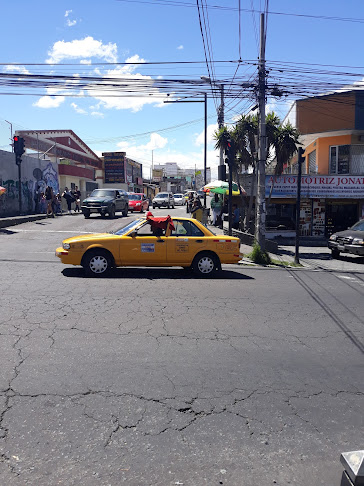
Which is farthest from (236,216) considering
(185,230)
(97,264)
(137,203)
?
(137,203)

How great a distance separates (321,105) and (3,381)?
1990cm

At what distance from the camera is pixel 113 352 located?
15.9 ft

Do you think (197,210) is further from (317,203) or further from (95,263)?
(95,263)

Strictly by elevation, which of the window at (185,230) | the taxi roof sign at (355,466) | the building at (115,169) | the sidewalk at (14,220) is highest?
the building at (115,169)

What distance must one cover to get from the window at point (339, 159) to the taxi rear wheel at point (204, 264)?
13.2 meters

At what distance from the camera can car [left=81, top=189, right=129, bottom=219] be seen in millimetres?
23609

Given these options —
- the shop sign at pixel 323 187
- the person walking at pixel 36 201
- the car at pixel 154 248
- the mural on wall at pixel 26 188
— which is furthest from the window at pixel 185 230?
the person walking at pixel 36 201

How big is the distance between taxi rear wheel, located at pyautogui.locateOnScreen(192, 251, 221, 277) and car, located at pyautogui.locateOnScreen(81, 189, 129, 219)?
1485 cm

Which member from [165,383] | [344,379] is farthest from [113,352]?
[344,379]

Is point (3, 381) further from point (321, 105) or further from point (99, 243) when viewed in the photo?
point (321, 105)

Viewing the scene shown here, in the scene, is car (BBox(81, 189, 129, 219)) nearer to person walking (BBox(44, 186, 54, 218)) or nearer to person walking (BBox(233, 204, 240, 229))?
person walking (BBox(44, 186, 54, 218))

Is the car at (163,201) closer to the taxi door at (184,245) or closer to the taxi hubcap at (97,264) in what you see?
the taxi door at (184,245)

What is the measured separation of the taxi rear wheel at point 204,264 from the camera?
382 inches

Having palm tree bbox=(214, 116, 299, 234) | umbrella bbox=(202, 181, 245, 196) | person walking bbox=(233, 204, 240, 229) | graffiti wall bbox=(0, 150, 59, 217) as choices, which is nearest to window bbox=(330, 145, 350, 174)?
palm tree bbox=(214, 116, 299, 234)
